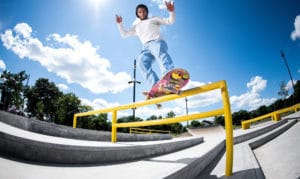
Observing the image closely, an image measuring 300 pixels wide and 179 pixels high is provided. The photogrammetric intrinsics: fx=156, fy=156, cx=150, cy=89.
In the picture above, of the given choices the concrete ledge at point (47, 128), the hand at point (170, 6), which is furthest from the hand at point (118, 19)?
the concrete ledge at point (47, 128)

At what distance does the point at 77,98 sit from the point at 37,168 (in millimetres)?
44939

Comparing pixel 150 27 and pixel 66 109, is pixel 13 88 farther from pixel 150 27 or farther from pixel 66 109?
pixel 150 27

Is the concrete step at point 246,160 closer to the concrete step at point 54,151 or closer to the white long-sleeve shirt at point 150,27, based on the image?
the concrete step at point 54,151

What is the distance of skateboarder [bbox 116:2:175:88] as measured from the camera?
10.3 feet

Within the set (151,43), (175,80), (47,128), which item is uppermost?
(151,43)

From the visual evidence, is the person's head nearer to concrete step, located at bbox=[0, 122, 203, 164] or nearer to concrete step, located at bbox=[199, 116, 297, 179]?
concrete step, located at bbox=[0, 122, 203, 164]

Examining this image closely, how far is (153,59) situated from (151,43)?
361mm

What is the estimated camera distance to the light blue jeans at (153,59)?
3.03 m

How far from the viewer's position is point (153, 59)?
11.6ft

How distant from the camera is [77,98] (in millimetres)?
42438

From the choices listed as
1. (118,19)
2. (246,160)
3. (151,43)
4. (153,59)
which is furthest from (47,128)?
(246,160)

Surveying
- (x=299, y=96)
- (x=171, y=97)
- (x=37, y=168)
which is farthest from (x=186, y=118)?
(x=299, y=96)

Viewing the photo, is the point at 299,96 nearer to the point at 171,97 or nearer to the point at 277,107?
the point at 277,107

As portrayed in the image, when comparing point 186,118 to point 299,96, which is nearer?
point 186,118
